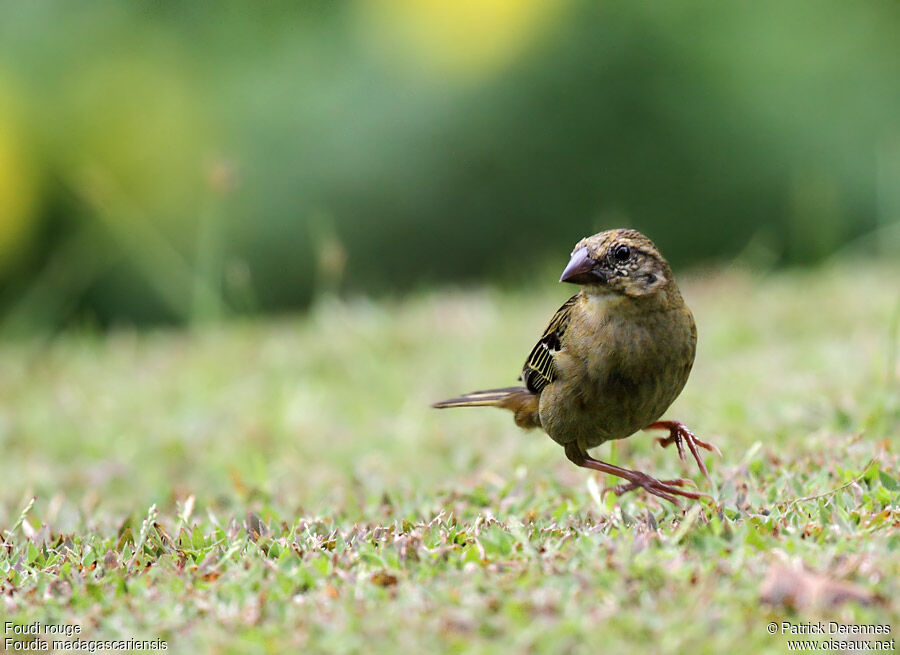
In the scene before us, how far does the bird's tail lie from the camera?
349cm

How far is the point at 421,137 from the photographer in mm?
8570

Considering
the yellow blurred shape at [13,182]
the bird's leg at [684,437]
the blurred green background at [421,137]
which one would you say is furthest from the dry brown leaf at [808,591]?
the yellow blurred shape at [13,182]

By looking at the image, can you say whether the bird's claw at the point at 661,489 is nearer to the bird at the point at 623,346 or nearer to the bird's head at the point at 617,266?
the bird at the point at 623,346

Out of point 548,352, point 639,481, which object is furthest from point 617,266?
point 639,481

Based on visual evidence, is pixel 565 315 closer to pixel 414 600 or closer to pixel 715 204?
pixel 414 600

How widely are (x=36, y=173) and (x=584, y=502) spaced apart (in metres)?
6.78

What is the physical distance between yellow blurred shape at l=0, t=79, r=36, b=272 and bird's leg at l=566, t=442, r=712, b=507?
6.78 m

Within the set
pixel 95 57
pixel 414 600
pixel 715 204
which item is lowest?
pixel 414 600

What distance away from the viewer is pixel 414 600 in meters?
2.34

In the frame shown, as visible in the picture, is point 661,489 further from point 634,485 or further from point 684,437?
point 684,437

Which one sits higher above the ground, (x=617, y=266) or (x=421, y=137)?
(x=421, y=137)

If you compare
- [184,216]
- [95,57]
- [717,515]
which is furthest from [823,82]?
[717,515]

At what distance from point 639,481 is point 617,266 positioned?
0.59 meters

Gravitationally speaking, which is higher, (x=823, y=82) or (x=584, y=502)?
(x=823, y=82)
